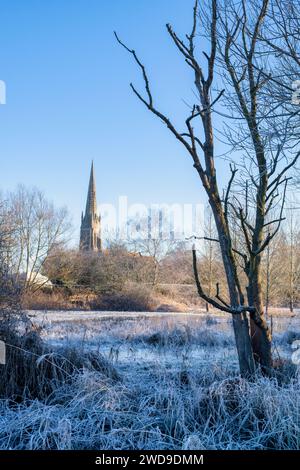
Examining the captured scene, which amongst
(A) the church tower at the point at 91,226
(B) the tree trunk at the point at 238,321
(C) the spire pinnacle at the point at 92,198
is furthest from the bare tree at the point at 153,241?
(B) the tree trunk at the point at 238,321

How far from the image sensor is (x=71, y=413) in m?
3.36

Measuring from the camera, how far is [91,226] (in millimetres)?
18906

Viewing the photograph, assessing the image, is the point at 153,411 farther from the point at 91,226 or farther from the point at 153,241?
the point at 153,241

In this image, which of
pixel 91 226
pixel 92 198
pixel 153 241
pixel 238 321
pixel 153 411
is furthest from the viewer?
pixel 153 241

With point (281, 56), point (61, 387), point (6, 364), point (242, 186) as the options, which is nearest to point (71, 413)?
point (61, 387)

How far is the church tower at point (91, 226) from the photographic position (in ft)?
43.4

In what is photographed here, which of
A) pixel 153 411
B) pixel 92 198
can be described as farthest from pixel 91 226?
pixel 153 411

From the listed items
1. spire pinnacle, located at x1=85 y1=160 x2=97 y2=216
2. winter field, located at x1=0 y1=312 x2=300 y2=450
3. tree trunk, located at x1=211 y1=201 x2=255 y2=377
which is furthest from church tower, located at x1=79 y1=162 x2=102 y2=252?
winter field, located at x1=0 y1=312 x2=300 y2=450

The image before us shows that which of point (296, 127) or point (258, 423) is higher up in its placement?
point (296, 127)

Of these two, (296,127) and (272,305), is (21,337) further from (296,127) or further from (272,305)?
(272,305)

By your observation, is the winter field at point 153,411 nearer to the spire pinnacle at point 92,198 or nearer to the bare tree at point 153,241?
the spire pinnacle at point 92,198

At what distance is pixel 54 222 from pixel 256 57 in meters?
16.8

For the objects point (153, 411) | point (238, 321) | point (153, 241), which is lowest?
point (153, 411)

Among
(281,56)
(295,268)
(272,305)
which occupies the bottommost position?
(272,305)
